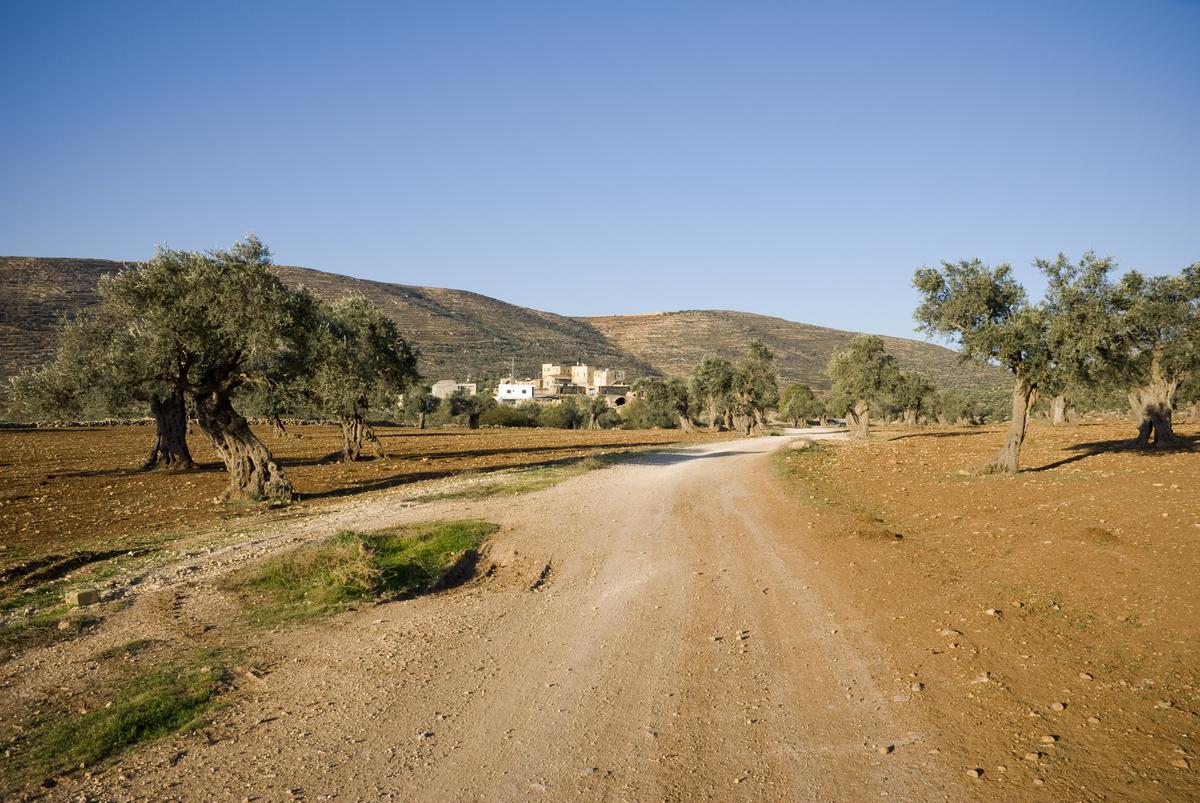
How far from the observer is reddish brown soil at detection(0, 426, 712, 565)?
1555 centimetres

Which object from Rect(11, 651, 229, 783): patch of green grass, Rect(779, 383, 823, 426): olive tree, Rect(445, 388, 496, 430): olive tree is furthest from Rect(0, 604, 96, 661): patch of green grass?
Rect(779, 383, 823, 426): olive tree

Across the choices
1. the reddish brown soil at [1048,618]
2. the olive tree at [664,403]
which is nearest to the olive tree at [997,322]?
the reddish brown soil at [1048,618]

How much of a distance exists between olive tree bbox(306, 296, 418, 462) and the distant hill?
2801 inches

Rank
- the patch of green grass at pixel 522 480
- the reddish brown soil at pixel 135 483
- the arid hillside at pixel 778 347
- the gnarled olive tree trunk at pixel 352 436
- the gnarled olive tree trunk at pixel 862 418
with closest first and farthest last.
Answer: the reddish brown soil at pixel 135 483
the patch of green grass at pixel 522 480
the gnarled olive tree trunk at pixel 352 436
the gnarled olive tree trunk at pixel 862 418
the arid hillside at pixel 778 347

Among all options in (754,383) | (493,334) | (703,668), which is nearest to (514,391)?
(493,334)

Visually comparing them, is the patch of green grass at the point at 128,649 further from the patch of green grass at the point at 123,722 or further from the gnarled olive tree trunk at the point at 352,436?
the gnarled olive tree trunk at the point at 352,436

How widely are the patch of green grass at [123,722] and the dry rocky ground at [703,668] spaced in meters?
0.21

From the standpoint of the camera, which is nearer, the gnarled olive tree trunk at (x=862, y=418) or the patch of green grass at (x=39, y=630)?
the patch of green grass at (x=39, y=630)

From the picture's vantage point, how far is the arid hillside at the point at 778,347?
15400cm

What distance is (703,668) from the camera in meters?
7.09

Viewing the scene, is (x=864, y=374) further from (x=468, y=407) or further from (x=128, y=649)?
(x=468, y=407)

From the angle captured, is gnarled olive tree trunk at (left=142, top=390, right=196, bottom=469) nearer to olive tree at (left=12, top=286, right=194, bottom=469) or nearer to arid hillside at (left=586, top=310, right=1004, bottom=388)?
olive tree at (left=12, top=286, right=194, bottom=469)

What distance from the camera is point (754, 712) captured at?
239 inches

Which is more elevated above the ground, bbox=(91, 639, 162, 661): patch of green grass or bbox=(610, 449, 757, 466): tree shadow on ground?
bbox=(610, 449, 757, 466): tree shadow on ground
